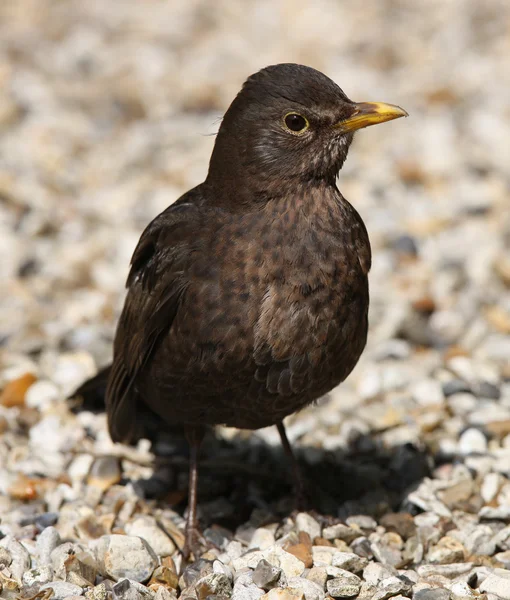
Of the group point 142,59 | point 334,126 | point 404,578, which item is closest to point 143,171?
point 142,59

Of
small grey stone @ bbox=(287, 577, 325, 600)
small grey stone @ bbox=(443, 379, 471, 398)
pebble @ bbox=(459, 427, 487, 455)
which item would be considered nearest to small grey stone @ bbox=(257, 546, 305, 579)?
small grey stone @ bbox=(287, 577, 325, 600)


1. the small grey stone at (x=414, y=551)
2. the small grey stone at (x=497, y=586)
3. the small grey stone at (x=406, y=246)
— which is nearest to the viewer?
the small grey stone at (x=497, y=586)

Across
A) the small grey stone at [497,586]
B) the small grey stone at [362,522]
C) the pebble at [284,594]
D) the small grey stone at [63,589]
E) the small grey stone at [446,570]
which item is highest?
the small grey stone at [63,589]

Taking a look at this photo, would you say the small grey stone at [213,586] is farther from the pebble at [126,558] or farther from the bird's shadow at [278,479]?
the bird's shadow at [278,479]

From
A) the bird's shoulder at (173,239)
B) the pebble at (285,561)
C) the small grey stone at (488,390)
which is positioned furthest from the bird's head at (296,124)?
the small grey stone at (488,390)

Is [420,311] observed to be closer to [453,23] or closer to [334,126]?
[334,126]

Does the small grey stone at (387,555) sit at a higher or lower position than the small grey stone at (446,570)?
higher

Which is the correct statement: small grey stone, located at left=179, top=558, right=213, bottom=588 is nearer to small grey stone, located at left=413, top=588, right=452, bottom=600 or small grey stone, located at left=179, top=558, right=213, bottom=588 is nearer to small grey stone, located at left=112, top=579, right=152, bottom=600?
small grey stone, located at left=112, top=579, right=152, bottom=600
